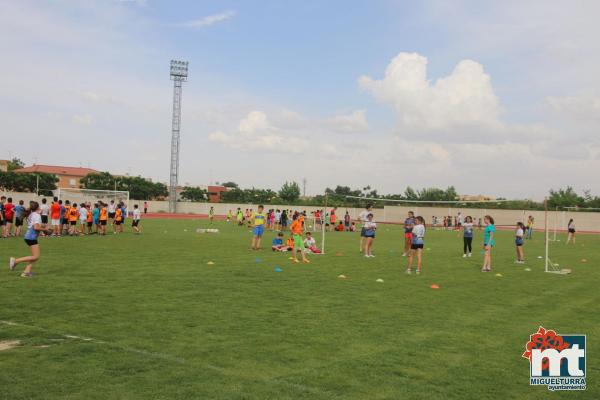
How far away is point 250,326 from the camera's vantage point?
26.6 ft

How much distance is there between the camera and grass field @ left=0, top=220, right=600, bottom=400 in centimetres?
562

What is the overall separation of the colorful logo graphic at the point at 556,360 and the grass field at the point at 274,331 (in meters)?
0.15

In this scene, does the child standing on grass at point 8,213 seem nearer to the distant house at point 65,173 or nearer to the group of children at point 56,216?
the group of children at point 56,216

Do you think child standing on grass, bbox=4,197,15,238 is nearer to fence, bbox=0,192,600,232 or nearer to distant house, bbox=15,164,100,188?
fence, bbox=0,192,600,232

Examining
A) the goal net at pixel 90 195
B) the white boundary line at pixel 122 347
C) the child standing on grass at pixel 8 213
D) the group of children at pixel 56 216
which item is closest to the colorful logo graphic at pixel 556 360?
the white boundary line at pixel 122 347

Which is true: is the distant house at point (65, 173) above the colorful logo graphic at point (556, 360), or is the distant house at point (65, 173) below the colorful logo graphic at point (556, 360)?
above

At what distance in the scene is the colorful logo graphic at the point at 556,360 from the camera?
6098 millimetres

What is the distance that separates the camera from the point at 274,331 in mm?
7848

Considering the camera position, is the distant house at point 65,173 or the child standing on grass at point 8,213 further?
the distant house at point 65,173

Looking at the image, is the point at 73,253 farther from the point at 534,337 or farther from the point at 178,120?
Result: the point at 178,120

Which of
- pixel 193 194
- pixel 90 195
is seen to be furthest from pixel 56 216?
pixel 193 194

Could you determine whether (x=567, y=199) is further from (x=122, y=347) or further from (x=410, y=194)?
(x=122, y=347)

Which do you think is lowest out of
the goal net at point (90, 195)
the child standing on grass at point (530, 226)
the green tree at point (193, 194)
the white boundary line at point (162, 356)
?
the white boundary line at point (162, 356)

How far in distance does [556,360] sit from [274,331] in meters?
3.82
